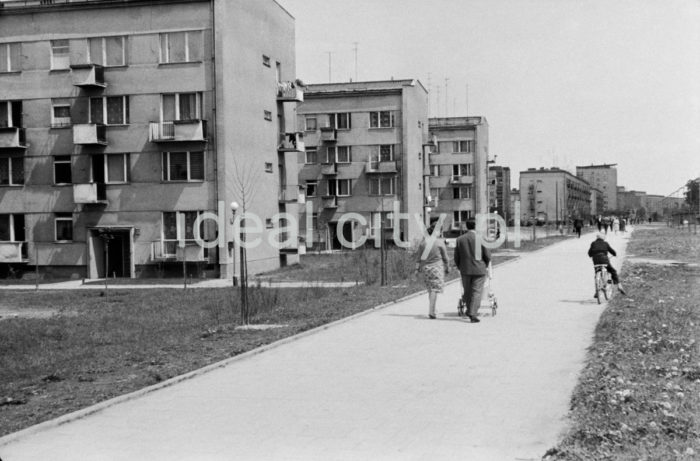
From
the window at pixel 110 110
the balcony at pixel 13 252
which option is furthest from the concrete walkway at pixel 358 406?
the balcony at pixel 13 252

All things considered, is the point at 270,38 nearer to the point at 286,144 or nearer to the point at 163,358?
the point at 286,144

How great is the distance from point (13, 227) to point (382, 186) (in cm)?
2831

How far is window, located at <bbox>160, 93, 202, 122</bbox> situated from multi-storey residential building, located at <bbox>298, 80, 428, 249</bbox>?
2308 centimetres

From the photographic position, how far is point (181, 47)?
108 feet

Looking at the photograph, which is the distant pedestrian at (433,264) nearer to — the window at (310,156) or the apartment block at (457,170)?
the window at (310,156)

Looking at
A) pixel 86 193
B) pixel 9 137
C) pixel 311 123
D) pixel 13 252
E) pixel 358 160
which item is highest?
pixel 311 123

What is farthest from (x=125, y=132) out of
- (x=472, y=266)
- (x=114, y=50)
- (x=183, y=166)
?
(x=472, y=266)

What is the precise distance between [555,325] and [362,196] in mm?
43792

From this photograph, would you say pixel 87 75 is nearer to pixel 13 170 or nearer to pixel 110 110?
pixel 110 110

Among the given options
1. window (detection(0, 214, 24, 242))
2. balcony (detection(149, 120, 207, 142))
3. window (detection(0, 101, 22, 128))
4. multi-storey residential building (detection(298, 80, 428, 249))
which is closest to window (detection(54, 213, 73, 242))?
window (detection(0, 214, 24, 242))

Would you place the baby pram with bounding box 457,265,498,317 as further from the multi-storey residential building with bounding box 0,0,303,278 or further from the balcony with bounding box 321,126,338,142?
the balcony with bounding box 321,126,338,142

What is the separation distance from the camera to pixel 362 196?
5688 centimetres

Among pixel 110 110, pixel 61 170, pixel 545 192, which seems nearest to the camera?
pixel 110 110

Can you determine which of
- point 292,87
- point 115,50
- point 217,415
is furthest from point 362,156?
point 217,415
